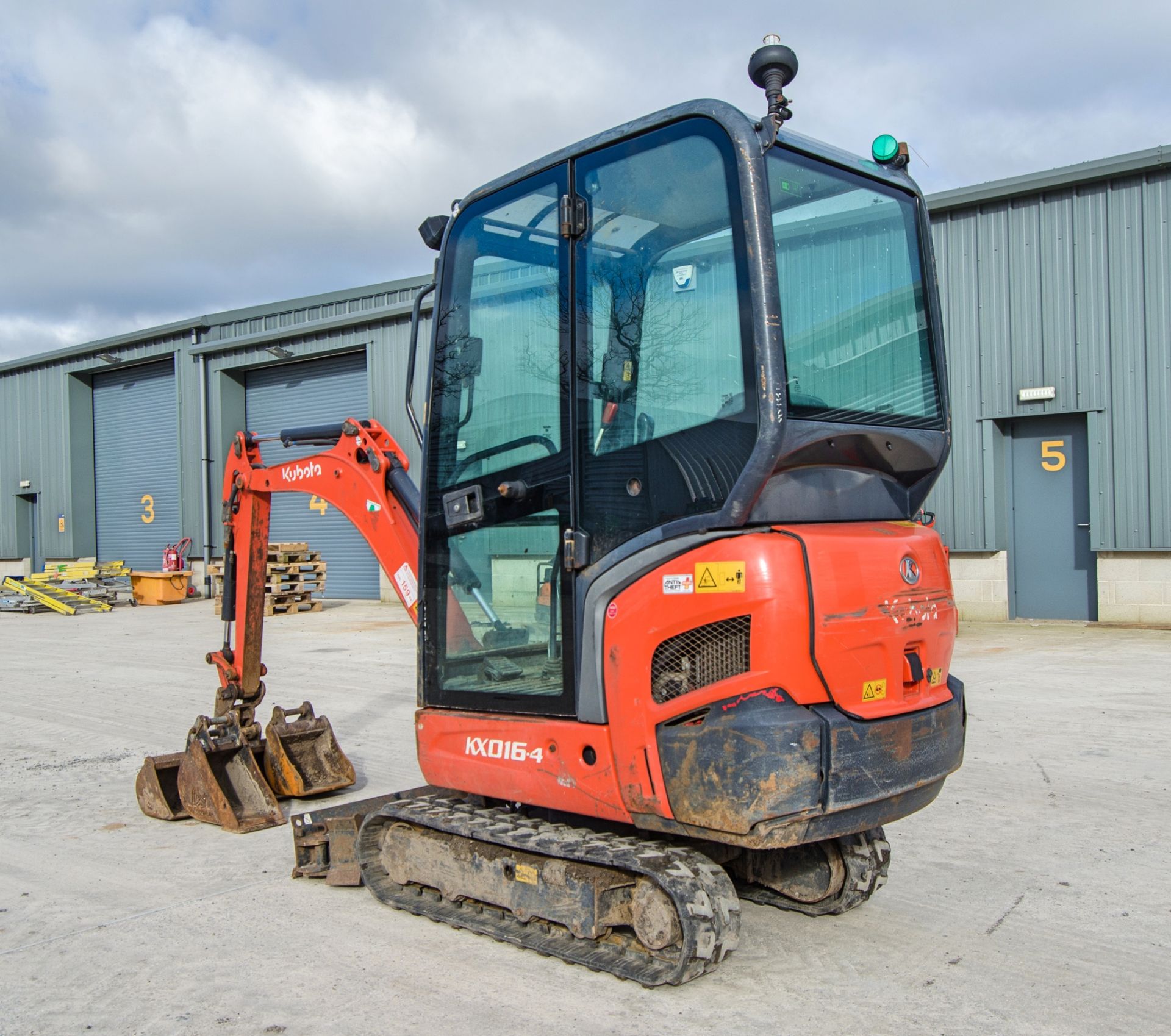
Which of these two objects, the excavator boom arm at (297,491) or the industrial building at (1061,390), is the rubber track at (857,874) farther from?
the industrial building at (1061,390)

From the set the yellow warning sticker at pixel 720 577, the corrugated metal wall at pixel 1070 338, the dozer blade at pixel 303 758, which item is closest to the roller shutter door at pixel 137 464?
the corrugated metal wall at pixel 1070 338

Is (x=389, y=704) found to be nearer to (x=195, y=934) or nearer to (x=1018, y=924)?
(x=195, y=934)

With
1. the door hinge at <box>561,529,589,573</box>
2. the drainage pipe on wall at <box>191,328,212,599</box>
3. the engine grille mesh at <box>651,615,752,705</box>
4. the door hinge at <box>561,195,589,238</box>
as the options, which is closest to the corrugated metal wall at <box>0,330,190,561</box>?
the drainage pipe on wall at <box>191,328,212,599</box>

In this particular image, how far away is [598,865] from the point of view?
12.6ft

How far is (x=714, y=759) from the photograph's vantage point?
3455 millimetres

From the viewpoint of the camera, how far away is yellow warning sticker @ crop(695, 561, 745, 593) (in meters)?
3.44

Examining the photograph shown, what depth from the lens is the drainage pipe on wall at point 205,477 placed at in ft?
83.4

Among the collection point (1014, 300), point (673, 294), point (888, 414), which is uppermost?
point (1014, 300)

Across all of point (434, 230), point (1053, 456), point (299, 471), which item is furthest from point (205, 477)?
point (434, 230)

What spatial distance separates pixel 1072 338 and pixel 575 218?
41.6ft

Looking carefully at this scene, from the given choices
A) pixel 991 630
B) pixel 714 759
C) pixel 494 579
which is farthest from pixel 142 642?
pixel 714 759

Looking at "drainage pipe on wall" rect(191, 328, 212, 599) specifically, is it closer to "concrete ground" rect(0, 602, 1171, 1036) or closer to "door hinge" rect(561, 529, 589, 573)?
"concrete ground" rect(0, 602, 1171, 1036)

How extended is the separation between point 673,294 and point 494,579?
1.35 metres

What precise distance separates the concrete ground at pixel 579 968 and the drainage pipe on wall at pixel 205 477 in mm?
17904
